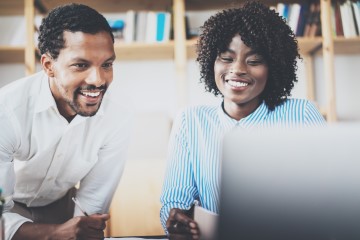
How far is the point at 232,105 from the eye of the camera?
1485mm

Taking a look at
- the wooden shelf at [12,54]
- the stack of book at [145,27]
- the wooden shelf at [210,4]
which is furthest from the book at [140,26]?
the wooden shelf at [12,54]

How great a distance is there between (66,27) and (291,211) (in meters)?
1.08

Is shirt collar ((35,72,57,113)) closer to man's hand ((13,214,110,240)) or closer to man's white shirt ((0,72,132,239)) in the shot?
man's white shirt ((0,72,132,239))

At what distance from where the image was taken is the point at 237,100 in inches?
57.4

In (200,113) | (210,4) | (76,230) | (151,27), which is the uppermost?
(210,4)

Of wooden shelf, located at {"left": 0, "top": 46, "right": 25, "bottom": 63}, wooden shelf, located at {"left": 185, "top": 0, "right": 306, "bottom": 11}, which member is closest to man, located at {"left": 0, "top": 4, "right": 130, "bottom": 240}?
wooden shelf, located at {"left": 0, "top": 46, "right": 25, "bottom": 63}

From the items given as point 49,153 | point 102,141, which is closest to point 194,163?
point 102,141

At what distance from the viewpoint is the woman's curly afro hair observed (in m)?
1.46

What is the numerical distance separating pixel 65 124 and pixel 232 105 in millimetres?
587

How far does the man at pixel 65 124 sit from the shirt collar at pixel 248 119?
0.38 meters

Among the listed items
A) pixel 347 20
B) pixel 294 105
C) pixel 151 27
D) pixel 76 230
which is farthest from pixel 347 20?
pixel 76 230

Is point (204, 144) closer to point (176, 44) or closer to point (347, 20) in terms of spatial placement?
point (176, 44)

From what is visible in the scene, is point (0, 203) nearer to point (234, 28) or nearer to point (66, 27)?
point (66, 27)

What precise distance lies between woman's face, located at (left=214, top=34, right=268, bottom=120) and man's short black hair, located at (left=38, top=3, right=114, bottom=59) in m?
0.42
